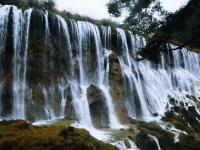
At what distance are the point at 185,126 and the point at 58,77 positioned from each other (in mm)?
8270

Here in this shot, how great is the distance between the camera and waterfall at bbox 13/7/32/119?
71.5ft

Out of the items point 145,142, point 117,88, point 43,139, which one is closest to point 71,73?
point 117,88

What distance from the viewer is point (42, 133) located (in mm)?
15266

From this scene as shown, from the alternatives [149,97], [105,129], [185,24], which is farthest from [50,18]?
[185,24]

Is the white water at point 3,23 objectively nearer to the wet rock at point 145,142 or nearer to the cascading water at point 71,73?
the cascading water at point 71,73

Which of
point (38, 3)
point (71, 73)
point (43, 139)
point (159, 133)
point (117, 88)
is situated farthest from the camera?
point (38, 3)

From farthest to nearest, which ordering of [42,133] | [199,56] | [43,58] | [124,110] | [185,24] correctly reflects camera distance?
[199,56] → [124,110] → [43,58] → [42,133] → [185,24]

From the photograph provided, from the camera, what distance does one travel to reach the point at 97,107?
2411cm

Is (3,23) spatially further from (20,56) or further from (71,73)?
(71,73)

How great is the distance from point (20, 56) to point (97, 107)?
203 inches

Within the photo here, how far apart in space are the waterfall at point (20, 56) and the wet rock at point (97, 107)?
403cm

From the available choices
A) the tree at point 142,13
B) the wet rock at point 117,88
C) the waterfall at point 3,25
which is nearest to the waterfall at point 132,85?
the wet rock at point 117,88

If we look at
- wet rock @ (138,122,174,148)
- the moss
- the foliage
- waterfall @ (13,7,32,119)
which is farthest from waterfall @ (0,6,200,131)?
the moss

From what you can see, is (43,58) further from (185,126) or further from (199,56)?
(199,56)
